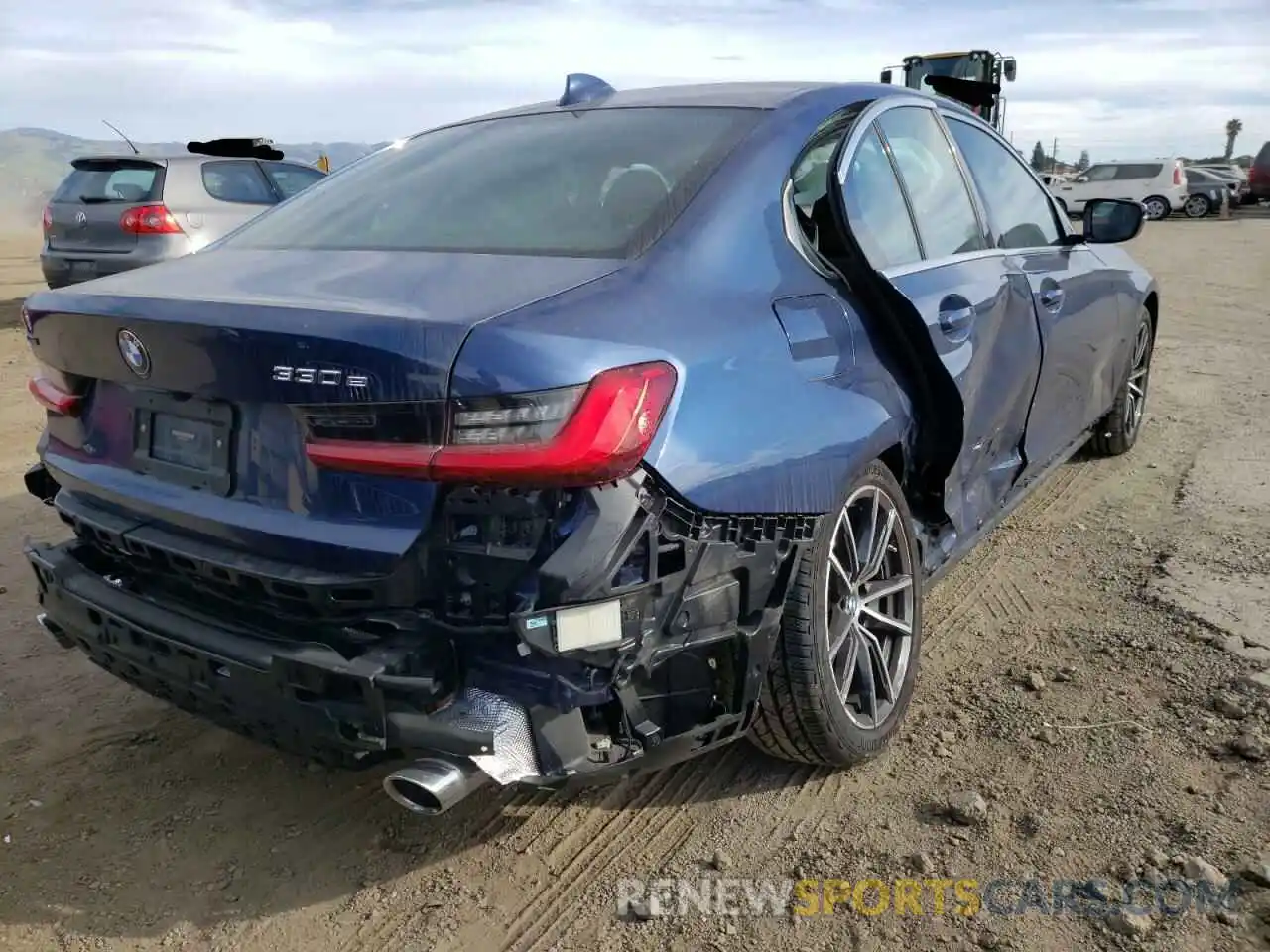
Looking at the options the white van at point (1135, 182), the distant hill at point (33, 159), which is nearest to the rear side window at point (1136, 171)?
the white van at point (1135, 182)

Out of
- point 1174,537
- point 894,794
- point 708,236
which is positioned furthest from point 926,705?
point 1174,537

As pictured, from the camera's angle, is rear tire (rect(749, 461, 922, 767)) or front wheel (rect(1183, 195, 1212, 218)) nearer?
rear tire (rect(749, 461, 922, 767))

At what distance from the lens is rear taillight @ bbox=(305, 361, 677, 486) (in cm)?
179

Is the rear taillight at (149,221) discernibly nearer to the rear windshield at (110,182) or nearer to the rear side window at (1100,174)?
the rear windshield at (110,182)

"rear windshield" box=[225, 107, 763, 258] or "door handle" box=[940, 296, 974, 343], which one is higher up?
"rear windshield" box=[225, 107, 763, 258]

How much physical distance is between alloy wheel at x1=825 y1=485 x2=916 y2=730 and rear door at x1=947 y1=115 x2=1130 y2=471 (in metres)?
1.17

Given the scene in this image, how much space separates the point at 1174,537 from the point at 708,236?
3.01 metres

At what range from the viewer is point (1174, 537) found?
4277 mm

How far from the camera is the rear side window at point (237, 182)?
31.1ft

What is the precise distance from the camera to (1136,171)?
28.0m

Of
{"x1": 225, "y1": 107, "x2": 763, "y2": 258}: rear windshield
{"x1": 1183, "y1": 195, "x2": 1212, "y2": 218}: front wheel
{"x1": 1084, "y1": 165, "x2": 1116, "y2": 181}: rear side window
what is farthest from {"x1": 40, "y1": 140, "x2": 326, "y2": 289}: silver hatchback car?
{"x1": 1183, "y1": 195, "x2": 1212, "y2": 218}: front wheel

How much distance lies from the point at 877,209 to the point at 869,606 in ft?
3.58

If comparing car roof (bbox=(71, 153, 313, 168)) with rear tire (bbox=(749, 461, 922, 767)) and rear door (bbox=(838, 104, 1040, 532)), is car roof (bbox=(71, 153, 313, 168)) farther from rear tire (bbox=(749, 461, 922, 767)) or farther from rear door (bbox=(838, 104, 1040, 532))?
rear tire (bbox=(749, 461, 922, 767))

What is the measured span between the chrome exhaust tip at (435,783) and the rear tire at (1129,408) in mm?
4226
